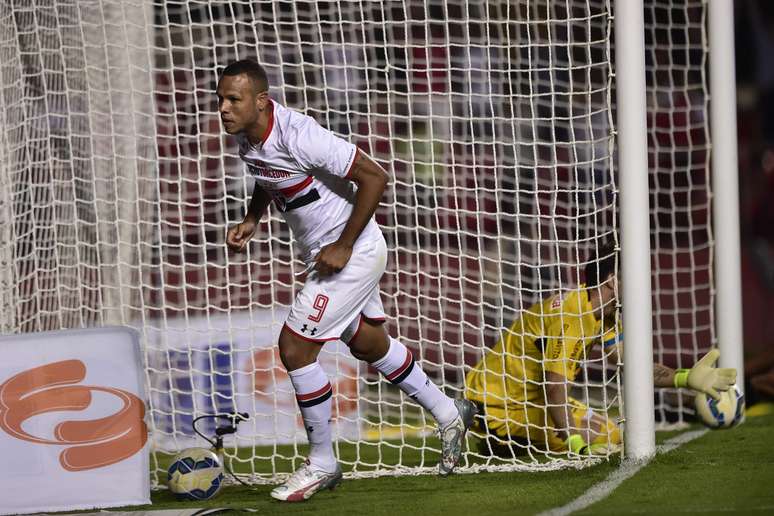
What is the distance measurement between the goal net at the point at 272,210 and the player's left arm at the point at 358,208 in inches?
40.0

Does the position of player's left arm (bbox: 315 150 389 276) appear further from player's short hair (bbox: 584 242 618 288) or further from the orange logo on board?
player's short hair (bbox: 584 242 618 288)

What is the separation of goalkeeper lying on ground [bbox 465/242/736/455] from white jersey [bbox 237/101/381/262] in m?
1.12

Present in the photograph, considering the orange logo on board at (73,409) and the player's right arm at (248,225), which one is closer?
the orange logo on board at (73,409)

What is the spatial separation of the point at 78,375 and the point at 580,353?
227 centimetres

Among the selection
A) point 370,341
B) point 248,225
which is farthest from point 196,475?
point 248,225

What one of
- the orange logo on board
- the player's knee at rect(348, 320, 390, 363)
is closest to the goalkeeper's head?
the player's knee at rect(348, 320, 390, 363)

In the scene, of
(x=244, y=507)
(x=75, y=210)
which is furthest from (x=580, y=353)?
(x=75, y=210)

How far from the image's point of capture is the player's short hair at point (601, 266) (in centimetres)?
547

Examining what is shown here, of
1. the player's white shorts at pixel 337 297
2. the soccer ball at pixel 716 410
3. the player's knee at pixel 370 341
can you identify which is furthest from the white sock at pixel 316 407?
the soccer ball at pixel 716 410

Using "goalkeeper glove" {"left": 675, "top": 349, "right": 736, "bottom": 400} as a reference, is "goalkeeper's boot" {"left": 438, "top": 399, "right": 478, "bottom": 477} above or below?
below

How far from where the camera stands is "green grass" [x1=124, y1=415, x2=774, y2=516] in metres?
4.20

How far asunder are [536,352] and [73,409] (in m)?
2.20

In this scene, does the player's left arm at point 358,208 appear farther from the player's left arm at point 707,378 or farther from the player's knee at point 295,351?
the player's left arm at point 707,378

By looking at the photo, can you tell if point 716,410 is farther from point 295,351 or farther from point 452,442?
point 295,351
